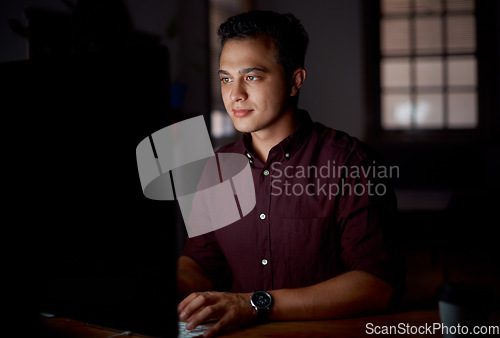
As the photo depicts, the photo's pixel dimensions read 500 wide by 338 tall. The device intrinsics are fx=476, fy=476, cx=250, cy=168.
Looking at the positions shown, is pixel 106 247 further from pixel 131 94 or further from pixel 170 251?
pixel 131 94

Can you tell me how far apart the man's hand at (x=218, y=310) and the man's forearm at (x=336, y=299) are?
70 millimetres

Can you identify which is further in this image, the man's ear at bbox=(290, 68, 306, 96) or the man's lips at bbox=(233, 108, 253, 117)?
the man's ear at bbox=(290, 68, 306, 96)

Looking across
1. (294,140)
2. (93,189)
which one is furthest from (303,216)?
(93,189)

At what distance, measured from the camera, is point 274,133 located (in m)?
1.46

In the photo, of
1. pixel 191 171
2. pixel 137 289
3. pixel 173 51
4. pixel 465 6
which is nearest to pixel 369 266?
pixel 137 289

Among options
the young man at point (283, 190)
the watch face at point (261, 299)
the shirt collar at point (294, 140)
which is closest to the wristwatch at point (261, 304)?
the watch face at point (261, 299)

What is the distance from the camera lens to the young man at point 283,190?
1291 millimetres

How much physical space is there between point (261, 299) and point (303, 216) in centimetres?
46

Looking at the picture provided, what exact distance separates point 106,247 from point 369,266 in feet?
2.29

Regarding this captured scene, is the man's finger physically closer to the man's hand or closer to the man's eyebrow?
the man's hand

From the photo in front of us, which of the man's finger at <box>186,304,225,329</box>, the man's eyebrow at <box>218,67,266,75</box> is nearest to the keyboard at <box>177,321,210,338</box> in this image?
the man's finger at <box>186,304,225,329</box>

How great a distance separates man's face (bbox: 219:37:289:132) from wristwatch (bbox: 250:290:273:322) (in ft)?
1.85

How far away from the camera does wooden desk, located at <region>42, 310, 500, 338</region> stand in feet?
2.78

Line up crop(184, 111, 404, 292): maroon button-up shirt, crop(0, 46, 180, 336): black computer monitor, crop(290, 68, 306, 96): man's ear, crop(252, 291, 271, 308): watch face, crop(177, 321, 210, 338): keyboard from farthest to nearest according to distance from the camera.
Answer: crop(290, 68, 306, 96): man's ear
crop(184, 111, 404, 292): maroon button-up shirt
crop(252, 291, 271, 308): watch face
crop(177, 321, 210, 338): keyboard
crop(0, 46, 180, 336): black computer monitor
